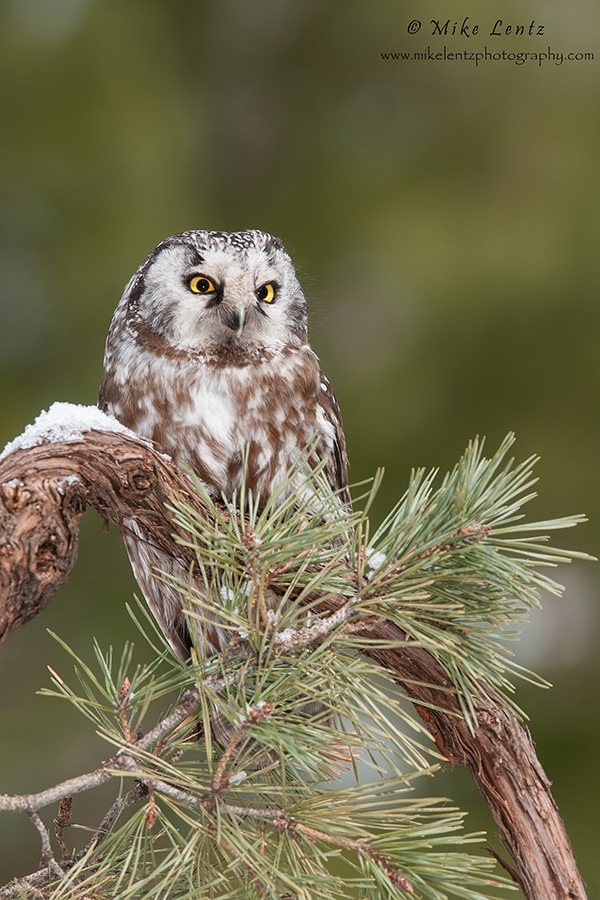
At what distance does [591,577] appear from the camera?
10.5 ft

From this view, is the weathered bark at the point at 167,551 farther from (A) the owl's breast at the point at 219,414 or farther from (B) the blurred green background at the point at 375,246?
(B) the blurred green background at the point at 375,246

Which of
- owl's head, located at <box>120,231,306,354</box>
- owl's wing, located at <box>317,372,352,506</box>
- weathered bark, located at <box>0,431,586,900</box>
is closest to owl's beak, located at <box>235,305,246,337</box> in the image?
owl's head, located at <box>120,231,306,354</box>

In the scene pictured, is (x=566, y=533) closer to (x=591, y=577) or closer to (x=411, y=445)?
(x=591, y=577)

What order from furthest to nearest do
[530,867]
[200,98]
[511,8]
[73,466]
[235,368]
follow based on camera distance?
1. [200,98]
2. [511,8]
3. [235,368]
4. [530,867]
5. [73,466]

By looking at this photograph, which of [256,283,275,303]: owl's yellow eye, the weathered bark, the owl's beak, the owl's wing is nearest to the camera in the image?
the weathered bark

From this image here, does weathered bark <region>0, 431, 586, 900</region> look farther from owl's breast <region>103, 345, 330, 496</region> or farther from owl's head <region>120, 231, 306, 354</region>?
owl's head <region>120, 231, 306, 354</region>

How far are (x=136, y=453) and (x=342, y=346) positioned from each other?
198 centimetres

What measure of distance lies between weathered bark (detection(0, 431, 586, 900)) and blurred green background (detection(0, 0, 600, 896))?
1.69 metres

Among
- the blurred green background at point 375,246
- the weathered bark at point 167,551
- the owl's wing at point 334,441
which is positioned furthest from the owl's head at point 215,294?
the blurred green background at point 375,246

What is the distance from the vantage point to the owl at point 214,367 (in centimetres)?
201

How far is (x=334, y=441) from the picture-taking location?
230 cm

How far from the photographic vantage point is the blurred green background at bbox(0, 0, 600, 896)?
3057 millimetres

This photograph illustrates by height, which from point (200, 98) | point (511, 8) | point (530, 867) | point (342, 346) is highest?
point (511, 8)

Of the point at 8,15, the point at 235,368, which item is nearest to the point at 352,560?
the point at 235,368
